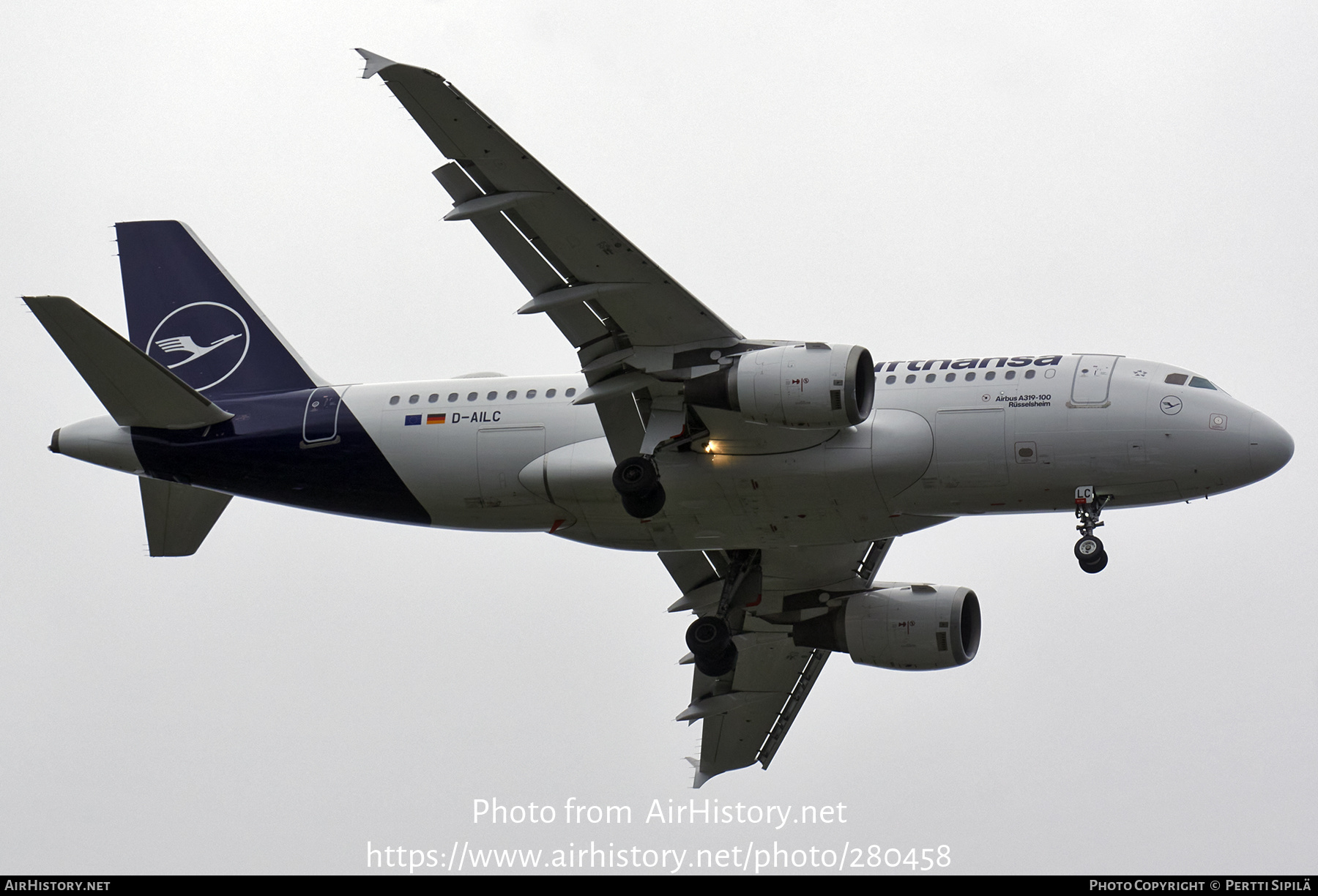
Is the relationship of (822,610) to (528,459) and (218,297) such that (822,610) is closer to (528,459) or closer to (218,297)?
(528,459)

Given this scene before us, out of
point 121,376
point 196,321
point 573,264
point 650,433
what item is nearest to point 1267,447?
point 650,433

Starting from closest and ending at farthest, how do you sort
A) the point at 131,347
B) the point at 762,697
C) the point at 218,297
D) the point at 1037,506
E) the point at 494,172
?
the point at 494,172 → the point at 1037,506 → the point at 131,347 → the point at 218,297 → the point at 762,697

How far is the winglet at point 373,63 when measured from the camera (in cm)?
2661

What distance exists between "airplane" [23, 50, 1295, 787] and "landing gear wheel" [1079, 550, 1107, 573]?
307 mm

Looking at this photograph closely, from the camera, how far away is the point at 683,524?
32656mm

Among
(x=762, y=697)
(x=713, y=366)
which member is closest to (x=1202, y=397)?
(x=713, y=366)

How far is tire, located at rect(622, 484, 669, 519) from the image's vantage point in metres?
30.9

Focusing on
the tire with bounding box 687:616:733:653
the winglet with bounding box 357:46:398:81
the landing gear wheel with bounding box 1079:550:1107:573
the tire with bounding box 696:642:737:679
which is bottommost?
the tire with bounding box 696:642:737:679

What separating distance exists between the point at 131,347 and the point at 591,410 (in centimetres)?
945

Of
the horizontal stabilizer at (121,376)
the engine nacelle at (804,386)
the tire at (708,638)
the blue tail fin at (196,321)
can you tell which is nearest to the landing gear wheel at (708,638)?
the tire at (708,638)

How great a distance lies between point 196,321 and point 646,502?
1307 cm

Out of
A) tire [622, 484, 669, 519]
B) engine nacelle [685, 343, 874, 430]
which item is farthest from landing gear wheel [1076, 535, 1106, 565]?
tire [622, 484, 669, 519]

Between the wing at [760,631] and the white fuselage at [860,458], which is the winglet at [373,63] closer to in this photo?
the white fuselage at [860,458]

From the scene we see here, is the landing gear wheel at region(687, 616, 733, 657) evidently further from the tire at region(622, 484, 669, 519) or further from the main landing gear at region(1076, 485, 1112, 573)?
the main landing gear at region(1076, 485, 1112, 573)
